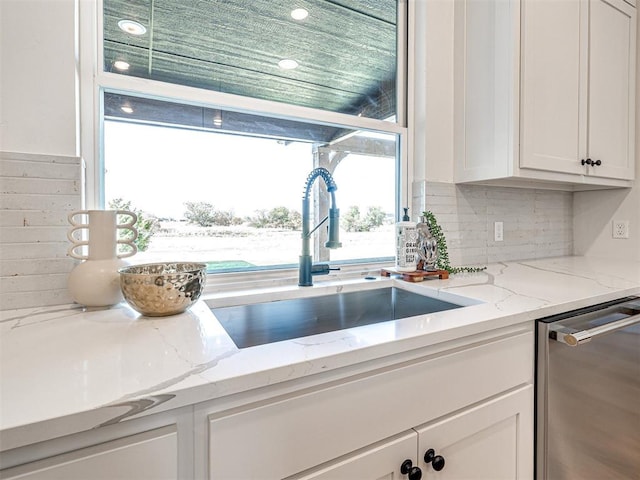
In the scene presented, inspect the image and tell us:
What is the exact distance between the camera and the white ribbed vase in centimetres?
90

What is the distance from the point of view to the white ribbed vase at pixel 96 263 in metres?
0.90

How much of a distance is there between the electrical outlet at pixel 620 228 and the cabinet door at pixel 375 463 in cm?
208

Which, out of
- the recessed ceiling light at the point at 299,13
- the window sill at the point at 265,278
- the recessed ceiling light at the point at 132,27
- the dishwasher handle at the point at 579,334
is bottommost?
the dishwasher handle at the point at 579,334

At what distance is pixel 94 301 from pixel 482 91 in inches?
68.5

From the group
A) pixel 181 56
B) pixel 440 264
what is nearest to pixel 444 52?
pixel 440 264

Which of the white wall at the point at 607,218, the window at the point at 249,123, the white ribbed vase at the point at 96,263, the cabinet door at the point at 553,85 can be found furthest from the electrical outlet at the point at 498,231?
the white ribbed vase at the point at 96,263

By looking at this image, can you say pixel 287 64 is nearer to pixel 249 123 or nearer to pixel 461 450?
pixel 249 123

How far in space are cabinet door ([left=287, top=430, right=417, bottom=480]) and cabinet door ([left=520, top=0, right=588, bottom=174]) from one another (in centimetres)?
126

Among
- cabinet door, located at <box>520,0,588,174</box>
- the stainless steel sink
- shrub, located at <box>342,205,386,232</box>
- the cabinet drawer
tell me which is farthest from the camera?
shrub, located at <box>342,205,386,232</box>

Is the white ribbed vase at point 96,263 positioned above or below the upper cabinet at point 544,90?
below

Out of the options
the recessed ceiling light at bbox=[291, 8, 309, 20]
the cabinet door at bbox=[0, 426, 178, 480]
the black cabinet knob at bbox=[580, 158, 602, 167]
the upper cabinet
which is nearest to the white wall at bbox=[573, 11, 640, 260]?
the upper cabinet

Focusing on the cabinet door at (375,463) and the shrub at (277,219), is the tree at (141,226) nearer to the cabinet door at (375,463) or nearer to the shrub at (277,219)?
Answer: the shrub at (277,219)

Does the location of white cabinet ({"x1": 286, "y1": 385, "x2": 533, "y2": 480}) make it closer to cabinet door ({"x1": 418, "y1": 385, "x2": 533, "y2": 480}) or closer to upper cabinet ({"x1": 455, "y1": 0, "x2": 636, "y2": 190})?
cabinet door ({"x1": 418, "y1": 385, "x2": 533, "y2": 480})

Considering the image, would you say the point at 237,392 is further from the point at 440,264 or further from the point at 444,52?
the point at 444,52
